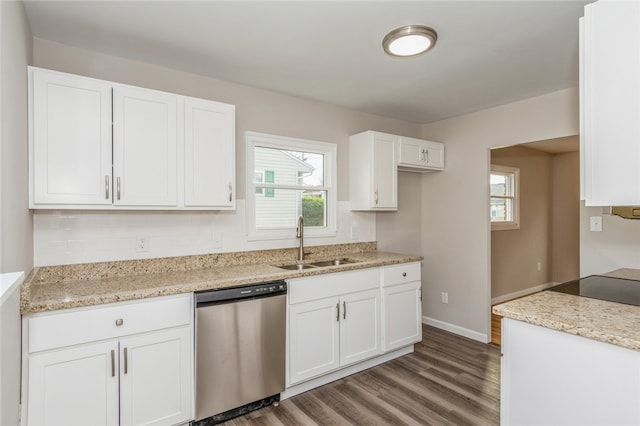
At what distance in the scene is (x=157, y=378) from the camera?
1974mm

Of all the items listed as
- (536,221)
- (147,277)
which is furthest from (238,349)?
(536,221)

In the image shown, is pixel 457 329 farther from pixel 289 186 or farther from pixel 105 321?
pixel 105 321

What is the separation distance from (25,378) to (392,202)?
303 centimetres

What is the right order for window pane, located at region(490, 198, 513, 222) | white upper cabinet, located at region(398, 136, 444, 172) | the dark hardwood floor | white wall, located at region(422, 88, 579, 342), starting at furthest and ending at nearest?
window pane, located at region(490, 198, 513, 222) < white upper cabinet, located at region(398, 136, 444, 172) < white wall, located at region(422, 88, 579, 342) < the dark hardwood floor

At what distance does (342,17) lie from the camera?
6.31 ft

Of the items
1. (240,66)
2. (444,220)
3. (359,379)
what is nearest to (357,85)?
(240,66)

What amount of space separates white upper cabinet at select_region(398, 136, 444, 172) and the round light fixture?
1412 millimetres

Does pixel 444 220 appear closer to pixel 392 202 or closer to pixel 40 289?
pixel 392 202

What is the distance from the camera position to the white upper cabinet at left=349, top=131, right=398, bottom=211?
341 cm

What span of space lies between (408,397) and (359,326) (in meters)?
0.63

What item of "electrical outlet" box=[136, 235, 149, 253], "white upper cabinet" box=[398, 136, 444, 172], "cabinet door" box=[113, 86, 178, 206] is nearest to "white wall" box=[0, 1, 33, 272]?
"cabinet door" box=[113, 86, 178, 206]

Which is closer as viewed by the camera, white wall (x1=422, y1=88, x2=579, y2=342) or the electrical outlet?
the electrical outlet

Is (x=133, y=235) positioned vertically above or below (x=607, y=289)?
above

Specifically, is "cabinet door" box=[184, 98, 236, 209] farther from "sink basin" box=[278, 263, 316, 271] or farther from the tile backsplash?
"sink basin" box=[278, 263, 316, 271]
